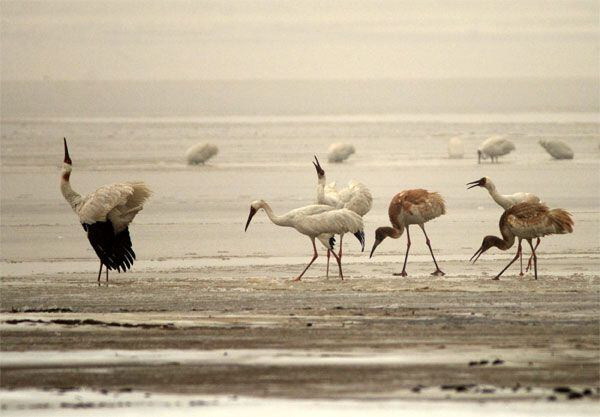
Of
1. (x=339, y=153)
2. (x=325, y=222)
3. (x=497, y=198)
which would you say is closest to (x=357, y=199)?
(x=497, y=198)

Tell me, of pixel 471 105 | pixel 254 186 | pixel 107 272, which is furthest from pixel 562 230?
pixel 471 105

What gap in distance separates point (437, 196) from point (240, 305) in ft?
13.8

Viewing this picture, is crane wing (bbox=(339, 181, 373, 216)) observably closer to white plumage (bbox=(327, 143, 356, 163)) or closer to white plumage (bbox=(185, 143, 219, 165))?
white plumage (bbox=(185, 143, 219, 165))

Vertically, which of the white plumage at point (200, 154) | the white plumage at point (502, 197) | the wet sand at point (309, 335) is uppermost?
the white plumage at point (200, 154)

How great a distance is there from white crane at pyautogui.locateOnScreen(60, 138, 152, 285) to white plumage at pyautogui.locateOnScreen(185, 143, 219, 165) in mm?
19214

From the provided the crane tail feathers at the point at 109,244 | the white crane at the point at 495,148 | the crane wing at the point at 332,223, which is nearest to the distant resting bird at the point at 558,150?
the white crane at the point at 495,148

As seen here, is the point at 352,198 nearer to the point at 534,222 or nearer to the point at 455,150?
the point at 534,222

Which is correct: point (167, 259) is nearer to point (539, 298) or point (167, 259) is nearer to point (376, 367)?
point (539, 298)

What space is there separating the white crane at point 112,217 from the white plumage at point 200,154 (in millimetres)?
19214

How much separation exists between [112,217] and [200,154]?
64.3ft

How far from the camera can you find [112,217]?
1698cm

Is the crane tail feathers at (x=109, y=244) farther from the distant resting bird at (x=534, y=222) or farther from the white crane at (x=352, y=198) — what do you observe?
the distant resting bird at (x=534, y=222)

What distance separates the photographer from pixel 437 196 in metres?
17.7

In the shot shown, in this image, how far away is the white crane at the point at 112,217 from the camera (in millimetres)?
16750
